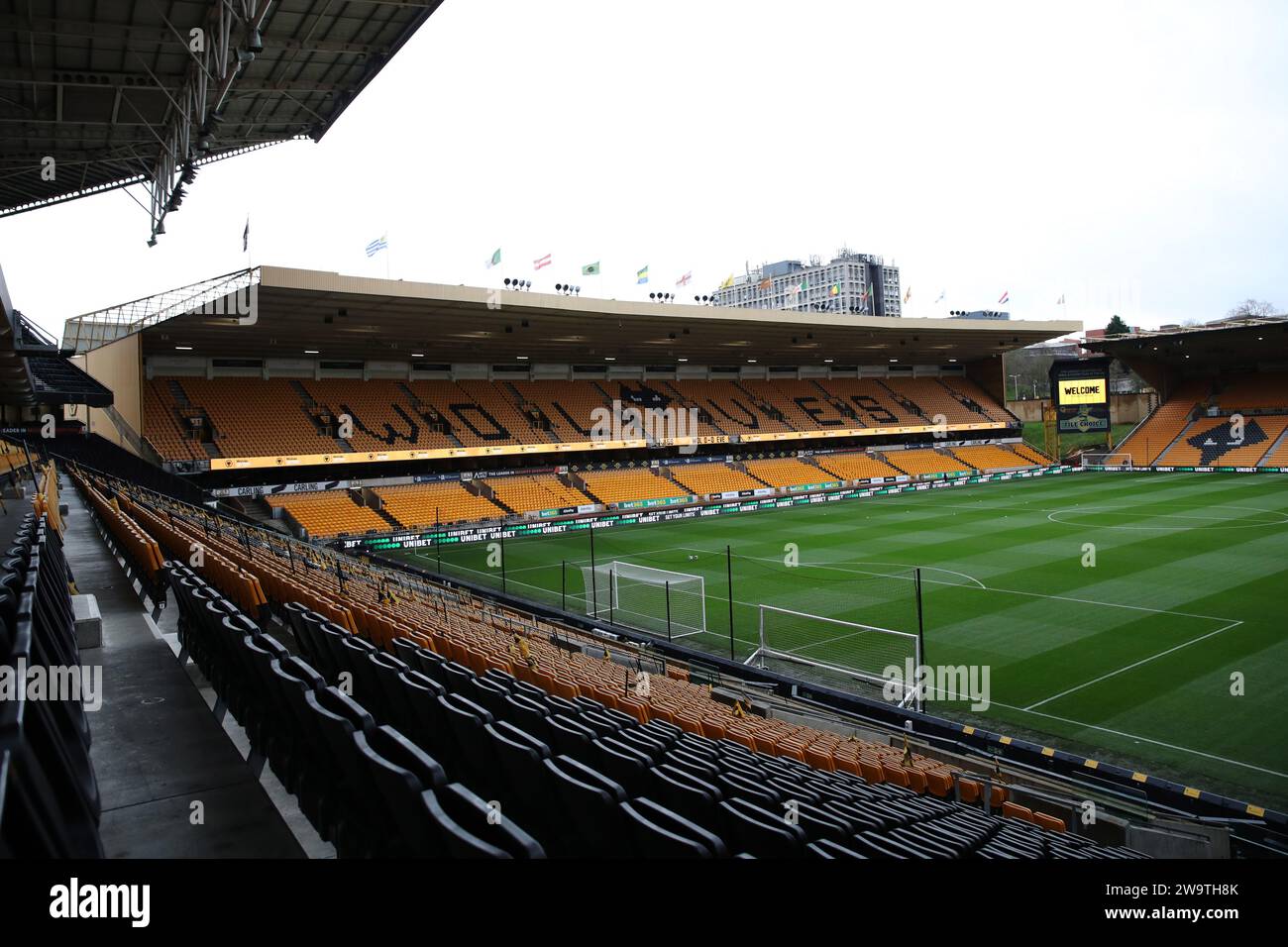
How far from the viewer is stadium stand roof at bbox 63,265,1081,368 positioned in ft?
88.8

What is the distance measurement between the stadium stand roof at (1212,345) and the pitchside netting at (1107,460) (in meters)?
6.77

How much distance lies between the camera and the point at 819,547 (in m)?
29.4

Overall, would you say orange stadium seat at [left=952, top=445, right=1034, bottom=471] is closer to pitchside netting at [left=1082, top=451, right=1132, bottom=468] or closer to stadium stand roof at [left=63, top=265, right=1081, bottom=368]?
pitchside netting at [left=1082, top=451, right=1132, bottom=468]

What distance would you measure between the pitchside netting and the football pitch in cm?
1532

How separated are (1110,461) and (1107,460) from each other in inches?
10.6

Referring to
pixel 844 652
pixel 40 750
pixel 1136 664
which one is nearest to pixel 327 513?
pixel 844 652

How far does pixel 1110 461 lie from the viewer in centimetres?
5778

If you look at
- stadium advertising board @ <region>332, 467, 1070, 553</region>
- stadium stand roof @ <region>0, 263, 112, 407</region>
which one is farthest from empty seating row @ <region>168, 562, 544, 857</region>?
stadium advertising board @ <region>332, 467, 1070, 553</region>

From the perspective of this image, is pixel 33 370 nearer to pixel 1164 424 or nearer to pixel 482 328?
pixel 482 328

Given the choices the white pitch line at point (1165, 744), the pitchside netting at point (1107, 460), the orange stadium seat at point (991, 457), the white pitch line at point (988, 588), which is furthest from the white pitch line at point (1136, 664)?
the pitchside netting at point (1107, 460)

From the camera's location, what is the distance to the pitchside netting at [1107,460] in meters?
57.2
